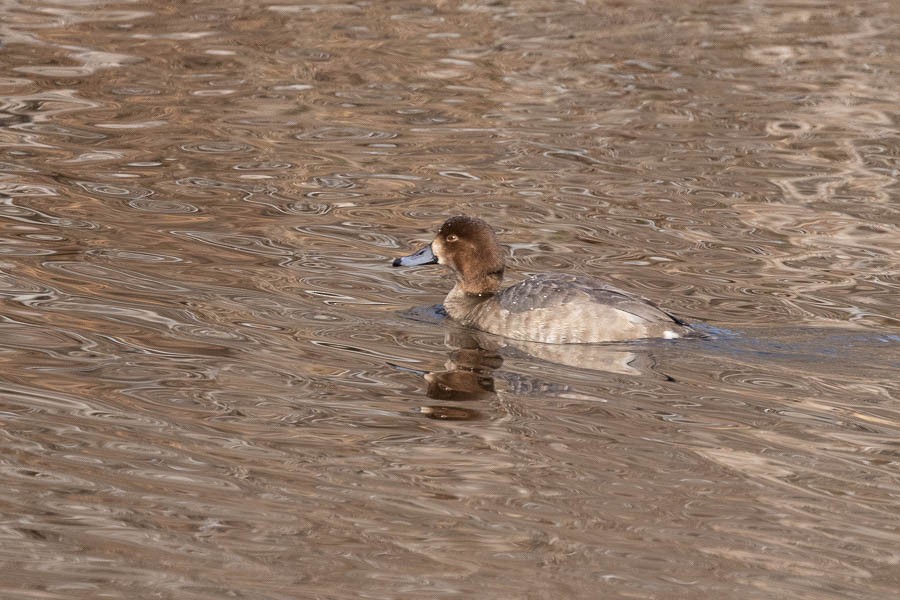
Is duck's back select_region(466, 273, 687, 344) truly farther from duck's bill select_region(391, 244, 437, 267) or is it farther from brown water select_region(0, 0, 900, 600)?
duck's bill select_region(391, 244, 437, 267)

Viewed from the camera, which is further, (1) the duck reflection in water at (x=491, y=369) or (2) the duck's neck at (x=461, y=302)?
(2) the duck's neck at (x=461, y=302)

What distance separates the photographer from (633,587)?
17.5 feet

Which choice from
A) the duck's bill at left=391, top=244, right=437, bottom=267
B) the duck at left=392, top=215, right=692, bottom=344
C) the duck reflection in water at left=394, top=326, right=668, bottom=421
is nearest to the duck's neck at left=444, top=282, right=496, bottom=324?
the duck at left=392, top=215, right=692, bottom=344

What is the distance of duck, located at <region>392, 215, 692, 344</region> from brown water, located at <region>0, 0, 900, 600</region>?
0.62 feet

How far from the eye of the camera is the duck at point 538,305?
8.87 m

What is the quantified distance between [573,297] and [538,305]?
8.9 inches

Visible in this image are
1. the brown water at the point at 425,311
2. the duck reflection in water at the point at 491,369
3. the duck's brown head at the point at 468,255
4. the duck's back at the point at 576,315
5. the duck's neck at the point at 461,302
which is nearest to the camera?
the brown water at the point at 425,311

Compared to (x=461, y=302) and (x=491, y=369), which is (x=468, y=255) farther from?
(x=491, y=369)

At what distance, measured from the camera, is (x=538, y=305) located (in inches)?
357

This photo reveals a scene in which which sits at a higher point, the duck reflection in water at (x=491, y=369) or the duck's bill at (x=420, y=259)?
the duck's bill at (x=420, y=259)

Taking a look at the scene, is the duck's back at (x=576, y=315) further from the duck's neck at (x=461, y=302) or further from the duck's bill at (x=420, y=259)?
the duck's bill at (x=420, y=259)

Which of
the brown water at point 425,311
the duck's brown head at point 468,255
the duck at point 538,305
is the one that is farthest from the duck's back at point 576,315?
the duck's brown head at point 468,255

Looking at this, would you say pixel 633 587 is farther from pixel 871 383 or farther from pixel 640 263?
pixel 640 263

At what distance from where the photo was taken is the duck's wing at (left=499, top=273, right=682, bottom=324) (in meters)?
8.84
